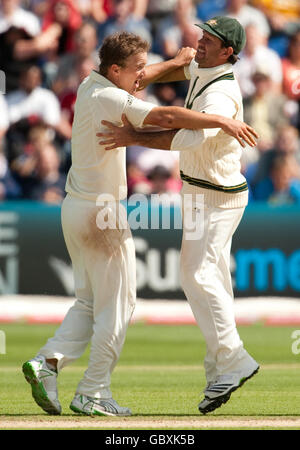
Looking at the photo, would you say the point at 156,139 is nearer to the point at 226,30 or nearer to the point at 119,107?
the point at 119,107

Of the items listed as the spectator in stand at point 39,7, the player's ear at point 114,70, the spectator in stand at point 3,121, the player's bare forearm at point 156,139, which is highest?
the spectator in stand at point 39,7

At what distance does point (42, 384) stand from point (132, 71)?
6.58ft

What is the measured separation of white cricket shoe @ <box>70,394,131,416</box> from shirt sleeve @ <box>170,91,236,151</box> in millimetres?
1626

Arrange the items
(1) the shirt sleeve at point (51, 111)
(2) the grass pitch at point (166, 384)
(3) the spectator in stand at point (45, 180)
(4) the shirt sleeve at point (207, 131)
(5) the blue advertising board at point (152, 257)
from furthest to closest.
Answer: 1. (1) the shirt sleeve at point (51, 111)
2. (3) the spectator in stand at point (45, 180)
3. (5) the blue advertising board at point (152, 257)
4. (4) the shirt sleeve at point (207, 131)
5. (2) the grass pitch at point (166, 384)

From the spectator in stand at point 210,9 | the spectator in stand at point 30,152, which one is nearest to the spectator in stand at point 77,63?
the spectator in stand at point 30,152

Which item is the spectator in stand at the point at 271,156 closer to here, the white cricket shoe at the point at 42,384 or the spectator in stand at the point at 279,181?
the spectator in stand at the point at 279,181

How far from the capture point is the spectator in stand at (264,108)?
13.9m

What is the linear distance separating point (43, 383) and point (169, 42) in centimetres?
842

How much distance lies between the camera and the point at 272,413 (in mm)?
6648

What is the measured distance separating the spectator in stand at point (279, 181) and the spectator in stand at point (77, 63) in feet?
8.72

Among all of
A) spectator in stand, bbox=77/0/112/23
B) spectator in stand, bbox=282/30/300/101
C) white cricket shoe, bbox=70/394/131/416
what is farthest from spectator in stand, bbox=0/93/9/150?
white cricket shoe, bbox=70/394/131/416

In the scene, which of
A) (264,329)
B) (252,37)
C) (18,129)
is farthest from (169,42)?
(264,329)

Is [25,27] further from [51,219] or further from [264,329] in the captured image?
[264,329]

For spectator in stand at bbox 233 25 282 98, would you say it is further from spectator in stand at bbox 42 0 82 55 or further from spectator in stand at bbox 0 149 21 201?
spectator in stand at bbox 0 149 21 201
